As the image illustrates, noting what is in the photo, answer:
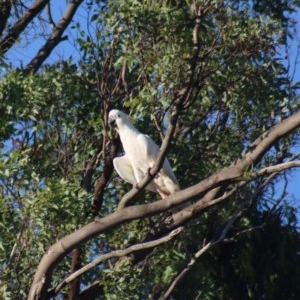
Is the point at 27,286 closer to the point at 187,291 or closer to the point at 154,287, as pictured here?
the point at 154,287

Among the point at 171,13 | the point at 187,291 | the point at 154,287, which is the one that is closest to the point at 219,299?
the point at 187,291

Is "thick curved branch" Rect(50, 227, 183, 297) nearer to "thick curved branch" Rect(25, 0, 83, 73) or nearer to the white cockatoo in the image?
the white cockatoo

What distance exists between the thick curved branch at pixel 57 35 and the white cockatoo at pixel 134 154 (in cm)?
181

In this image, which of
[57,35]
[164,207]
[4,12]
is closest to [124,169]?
[164,207]

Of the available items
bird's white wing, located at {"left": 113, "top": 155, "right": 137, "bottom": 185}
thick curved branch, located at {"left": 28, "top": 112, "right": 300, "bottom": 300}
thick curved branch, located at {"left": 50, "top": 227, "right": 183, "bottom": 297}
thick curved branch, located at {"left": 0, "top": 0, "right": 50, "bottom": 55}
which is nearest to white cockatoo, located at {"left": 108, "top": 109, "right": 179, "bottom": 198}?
bird's white wing, located at {"left": 113, "top": 155, "right": 137, "bottom": 185}

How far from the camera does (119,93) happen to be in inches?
426

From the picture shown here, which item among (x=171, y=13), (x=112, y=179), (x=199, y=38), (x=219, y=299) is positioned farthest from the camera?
(x=219, y=299)

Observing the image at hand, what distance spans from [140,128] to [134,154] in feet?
1.79

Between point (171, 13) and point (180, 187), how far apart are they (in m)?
1.66

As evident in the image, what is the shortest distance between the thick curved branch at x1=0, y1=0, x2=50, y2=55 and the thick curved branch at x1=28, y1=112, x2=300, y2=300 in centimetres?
324

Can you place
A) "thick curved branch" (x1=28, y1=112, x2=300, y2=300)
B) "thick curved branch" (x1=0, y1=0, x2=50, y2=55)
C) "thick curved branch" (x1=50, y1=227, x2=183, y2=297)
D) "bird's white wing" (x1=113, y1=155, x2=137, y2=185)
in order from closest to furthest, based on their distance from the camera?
1. "thick curved branch" (x1=28, y1=112, x2=300, y2=300)
2. "thick curved branch" (x1=50, y1=227, x2=183, y2=297)
3. "bird's white wing" (x1=113, y1=155, x2=137, y2=185)
4. "thick curved branch" (x1=0, y1=0, x2=50, y2=55)

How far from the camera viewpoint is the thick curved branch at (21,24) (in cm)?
1190

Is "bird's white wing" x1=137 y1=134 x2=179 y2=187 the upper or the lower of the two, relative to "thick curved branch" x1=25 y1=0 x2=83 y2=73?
lower

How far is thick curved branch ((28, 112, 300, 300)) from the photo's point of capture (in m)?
8.59
